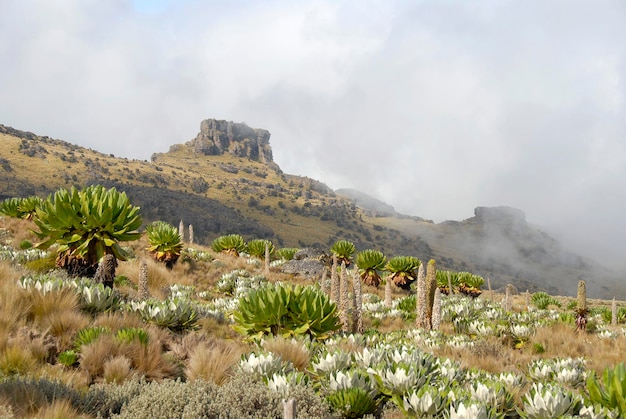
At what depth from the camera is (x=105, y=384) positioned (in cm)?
397

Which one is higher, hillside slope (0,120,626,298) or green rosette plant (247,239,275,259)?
hillside slope (0,120,626,298)

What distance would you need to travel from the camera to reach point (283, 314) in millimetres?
6613

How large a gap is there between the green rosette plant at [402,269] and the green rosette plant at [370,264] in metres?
0.50

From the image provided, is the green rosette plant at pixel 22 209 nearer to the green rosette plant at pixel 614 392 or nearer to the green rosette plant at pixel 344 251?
the green rosette plant at pixel 344 251

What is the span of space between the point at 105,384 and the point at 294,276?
15.3 m

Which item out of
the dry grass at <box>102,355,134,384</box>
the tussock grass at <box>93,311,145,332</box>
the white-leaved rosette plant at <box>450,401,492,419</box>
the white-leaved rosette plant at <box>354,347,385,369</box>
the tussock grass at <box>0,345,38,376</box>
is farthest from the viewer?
the tussock grass at <box>93,311,145,332</box>

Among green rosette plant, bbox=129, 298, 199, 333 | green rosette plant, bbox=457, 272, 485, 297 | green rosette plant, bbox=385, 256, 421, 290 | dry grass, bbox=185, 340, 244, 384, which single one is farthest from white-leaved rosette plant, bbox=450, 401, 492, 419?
green rosette plant, bbox=457, 272, 485, 297

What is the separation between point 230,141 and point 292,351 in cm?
17624

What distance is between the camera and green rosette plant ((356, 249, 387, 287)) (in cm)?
1827

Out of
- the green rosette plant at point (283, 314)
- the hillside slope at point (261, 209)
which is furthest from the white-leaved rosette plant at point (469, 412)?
the hillside slope at point (261, 209)

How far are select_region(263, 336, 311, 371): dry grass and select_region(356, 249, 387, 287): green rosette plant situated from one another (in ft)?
41.5

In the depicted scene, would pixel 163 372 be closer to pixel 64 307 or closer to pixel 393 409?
pixel 64 307

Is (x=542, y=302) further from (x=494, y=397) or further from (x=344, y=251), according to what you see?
(x=494, y=397)

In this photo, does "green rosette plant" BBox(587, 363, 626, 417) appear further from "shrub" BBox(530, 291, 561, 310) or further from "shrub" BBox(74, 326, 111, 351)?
"shrub" BBox(530, 291, 561, 310)
